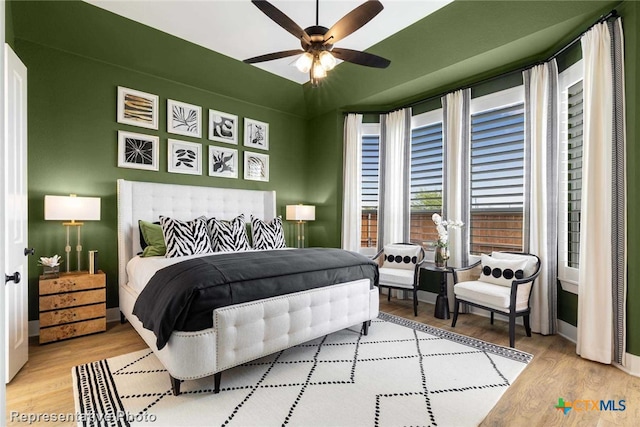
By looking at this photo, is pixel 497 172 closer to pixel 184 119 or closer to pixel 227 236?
pixel 227 236

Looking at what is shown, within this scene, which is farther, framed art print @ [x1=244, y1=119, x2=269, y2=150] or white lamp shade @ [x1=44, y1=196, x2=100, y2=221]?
framed art print @ [x1=244, y1=119, x2=269, y2=150]

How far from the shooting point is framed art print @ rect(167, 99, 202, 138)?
14.3ft

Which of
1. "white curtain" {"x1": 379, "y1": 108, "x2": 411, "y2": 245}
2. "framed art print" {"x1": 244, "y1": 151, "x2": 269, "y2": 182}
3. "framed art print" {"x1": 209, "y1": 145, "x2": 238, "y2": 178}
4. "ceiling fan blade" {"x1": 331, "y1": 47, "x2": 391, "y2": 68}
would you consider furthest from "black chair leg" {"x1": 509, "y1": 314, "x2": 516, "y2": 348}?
"framed art print" {"x1": 209, "y1": 145, "x2": 238, "y2": 178}

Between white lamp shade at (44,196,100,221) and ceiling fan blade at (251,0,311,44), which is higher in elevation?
ceiling fan blade at (251,0,311,44)

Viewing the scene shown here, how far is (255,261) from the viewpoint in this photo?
8.91 feet

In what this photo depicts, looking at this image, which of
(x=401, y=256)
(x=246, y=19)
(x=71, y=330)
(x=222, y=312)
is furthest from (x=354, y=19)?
(x=71, y=330)

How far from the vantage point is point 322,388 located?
7.76 ft

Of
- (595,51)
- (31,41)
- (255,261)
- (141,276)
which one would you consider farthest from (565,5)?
(31,41)

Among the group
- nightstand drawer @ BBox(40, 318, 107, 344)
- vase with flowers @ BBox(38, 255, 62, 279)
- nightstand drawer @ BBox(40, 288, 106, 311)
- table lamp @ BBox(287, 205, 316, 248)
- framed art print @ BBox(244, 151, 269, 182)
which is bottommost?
nightstand drawer @ BBox(40, 318, 107, 344)

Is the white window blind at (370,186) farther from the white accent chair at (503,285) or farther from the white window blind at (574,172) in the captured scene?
the white window blind at (574,172)

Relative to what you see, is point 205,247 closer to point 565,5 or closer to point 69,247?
point 69,247

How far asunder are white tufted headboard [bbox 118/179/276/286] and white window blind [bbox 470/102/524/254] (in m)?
2.89

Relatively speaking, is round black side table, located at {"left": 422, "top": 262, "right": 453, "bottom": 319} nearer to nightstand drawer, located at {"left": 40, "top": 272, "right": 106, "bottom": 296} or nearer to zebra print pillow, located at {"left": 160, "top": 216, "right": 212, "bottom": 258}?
zebra print pillow, located at {"left": 160, "top": 216, "right": 212, "bottom": 258}

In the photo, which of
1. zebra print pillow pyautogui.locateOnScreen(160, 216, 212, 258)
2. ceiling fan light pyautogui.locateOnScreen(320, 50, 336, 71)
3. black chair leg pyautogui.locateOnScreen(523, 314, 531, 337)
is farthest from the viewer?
zebra print pillow pyautogui.locateOnScreen(160, 216, 212, 258)
